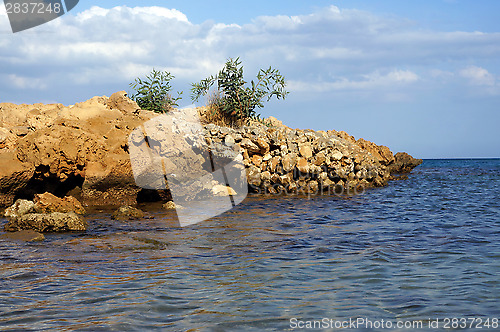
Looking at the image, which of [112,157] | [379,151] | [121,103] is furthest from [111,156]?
[379,151]

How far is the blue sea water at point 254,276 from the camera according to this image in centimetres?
486

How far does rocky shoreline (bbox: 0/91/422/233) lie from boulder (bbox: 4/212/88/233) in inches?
152

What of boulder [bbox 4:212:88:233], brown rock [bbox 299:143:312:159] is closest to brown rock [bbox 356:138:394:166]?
brown rock [bbox 299:143:312:159]

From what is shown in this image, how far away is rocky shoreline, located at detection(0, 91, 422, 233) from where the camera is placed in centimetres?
1392

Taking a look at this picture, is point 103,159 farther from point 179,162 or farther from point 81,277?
point 81,277

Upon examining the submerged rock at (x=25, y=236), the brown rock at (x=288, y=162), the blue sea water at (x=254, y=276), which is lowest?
the blue sea water at (x=254, y=276)

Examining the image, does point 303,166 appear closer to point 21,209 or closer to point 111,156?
point 111,156

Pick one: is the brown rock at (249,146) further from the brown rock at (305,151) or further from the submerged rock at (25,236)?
the submerged rock at (25,236)

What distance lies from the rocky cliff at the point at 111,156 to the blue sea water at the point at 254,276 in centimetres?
307

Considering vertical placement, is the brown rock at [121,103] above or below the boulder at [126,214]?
above

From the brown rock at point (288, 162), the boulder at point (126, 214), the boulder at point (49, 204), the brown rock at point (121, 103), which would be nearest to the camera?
the boulder at point (49, 204)

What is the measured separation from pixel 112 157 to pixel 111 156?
6 centimetres

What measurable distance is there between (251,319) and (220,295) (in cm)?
90

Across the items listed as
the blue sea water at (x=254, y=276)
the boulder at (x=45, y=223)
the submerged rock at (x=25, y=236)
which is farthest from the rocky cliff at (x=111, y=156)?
the submerged rock at (x=25, y=236)
